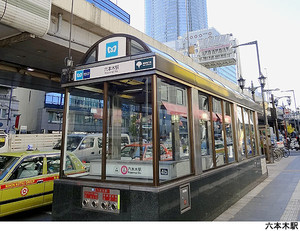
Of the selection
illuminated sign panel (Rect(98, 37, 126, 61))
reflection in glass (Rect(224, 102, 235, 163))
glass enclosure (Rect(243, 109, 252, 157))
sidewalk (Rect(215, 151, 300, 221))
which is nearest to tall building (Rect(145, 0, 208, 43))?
glass enclosure (Rect(243, 109, 252, 157))

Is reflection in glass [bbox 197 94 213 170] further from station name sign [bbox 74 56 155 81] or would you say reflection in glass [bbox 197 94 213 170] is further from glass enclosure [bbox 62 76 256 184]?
station name sign [bbox 74 56 155 81]

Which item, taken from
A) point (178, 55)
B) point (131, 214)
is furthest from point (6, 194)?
point (178, 55)

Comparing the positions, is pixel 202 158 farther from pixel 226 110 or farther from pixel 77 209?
pixel 77 209

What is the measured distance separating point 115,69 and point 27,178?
3.46 m

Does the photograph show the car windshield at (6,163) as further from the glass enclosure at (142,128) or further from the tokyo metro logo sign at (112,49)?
the tokyo metro logo sign at (112,49)

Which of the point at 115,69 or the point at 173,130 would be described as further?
the point at 173,130

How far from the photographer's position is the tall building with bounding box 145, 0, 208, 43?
249 ft

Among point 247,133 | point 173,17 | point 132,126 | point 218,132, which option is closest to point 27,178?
point 132,126

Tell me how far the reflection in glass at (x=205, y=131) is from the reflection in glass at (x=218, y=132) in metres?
0.27

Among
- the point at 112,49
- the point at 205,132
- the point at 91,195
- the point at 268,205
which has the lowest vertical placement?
the point at 268,205

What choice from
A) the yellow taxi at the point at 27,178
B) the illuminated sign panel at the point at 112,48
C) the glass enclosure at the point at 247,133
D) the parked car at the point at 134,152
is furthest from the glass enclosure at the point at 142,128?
the glass enclosure at the point at 247,133

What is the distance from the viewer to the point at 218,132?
510cm

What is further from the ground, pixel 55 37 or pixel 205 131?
pixel 55 37

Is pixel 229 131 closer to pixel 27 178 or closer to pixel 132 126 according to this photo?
pixel 132 126
